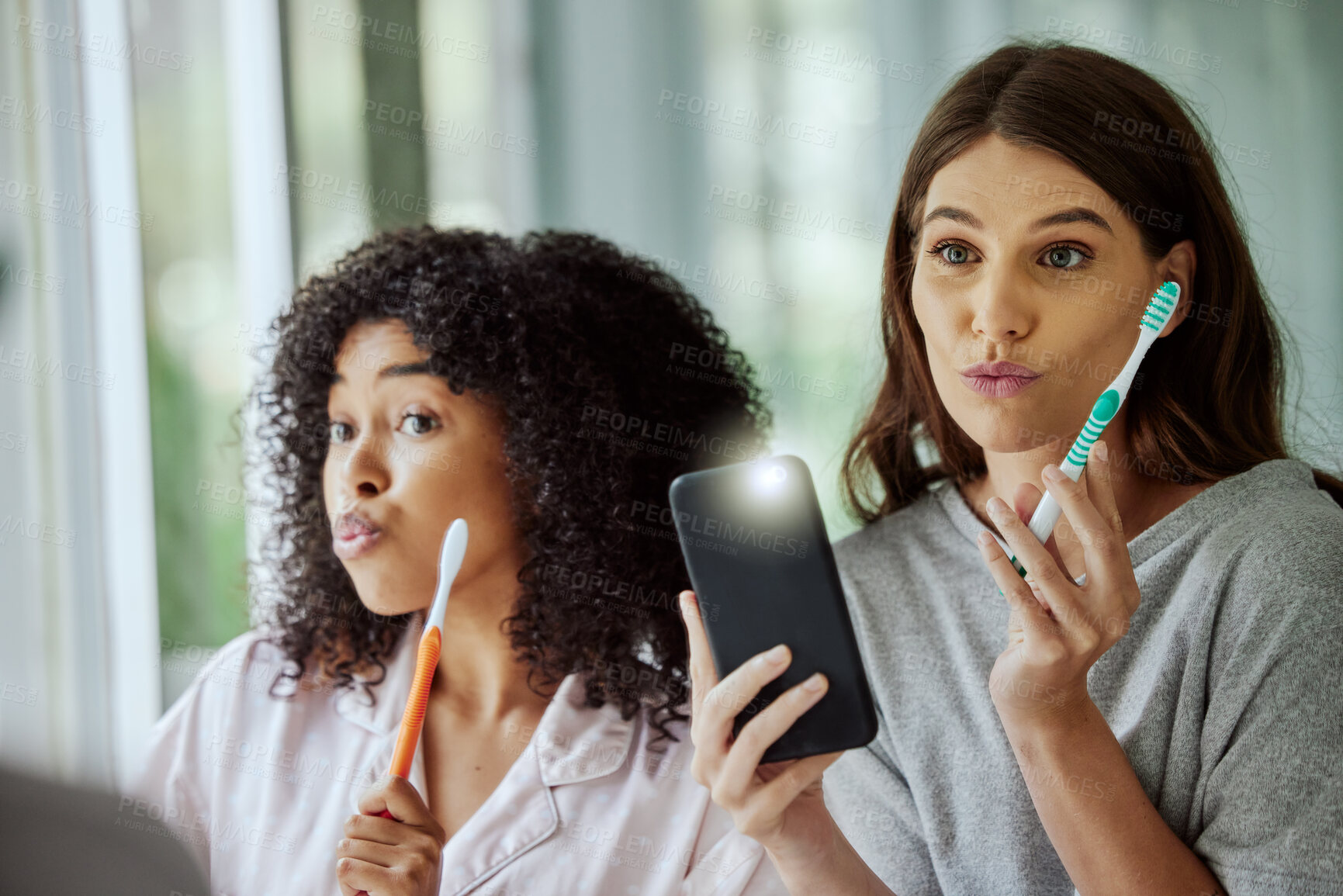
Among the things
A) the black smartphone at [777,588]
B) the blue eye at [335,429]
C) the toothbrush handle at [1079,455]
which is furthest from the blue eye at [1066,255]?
the blue eye at [335,429]

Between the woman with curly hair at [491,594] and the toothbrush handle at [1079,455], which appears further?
the woman with curly hair at [491,594]

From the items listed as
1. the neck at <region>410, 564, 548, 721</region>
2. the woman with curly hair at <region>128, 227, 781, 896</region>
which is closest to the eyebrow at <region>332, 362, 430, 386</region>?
the woman with curly hair at <region>128, 227, 781, 896</region>

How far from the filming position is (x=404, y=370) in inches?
32.4

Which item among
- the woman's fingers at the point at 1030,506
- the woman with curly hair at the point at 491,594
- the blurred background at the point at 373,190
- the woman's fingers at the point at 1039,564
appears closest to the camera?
the woman's fingers at the point at 1039,564

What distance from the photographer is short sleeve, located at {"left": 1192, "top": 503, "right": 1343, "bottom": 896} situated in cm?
62

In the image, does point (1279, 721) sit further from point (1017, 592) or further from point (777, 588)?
point (777, 588)

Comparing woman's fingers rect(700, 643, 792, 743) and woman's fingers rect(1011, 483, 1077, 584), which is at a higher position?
woman's fingers rect(1011, 483, 1077, 584)

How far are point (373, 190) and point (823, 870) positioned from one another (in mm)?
990

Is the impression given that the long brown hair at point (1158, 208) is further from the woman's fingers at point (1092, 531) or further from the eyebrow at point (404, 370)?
the eyebrow at point (404, 370)

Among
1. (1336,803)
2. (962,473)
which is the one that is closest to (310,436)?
(962,473)

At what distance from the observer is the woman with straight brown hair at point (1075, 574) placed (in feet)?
2.09

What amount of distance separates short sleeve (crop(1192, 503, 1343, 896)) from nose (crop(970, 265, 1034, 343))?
8.8 inches

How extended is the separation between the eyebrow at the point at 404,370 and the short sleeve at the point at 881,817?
46 centimetres

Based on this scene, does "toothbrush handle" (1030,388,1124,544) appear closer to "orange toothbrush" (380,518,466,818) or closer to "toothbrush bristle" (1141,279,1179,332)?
"toothbrush bristle" (1141,279,1179,332)
